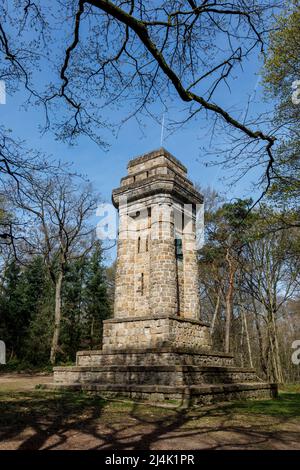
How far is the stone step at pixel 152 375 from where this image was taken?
9.95 m

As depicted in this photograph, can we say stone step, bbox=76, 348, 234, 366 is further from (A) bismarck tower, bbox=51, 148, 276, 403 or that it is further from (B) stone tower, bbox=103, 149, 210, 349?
(B) stone tower, bbox=103, 149, 210, 349

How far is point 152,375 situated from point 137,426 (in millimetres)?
4106

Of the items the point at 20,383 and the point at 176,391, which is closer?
the point at 176,391

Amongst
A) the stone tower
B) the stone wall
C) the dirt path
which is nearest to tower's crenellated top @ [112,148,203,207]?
the stone tower

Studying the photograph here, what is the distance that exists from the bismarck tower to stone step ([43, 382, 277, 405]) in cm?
2

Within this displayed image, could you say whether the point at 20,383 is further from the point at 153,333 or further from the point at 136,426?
the point at 136,426

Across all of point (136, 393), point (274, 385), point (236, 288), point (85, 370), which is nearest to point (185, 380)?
point (136, 393)

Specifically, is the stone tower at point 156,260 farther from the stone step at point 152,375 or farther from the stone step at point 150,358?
the stone step at point 152,375

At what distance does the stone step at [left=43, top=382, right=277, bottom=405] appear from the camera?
9.16 m

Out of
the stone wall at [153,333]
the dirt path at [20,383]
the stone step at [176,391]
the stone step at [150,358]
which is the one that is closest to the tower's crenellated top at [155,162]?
the stone wall at [153,333]

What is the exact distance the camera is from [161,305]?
1223cm

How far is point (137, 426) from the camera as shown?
622 centimetres

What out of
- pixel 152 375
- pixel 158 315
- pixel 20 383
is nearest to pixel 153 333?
pixel 158 315
